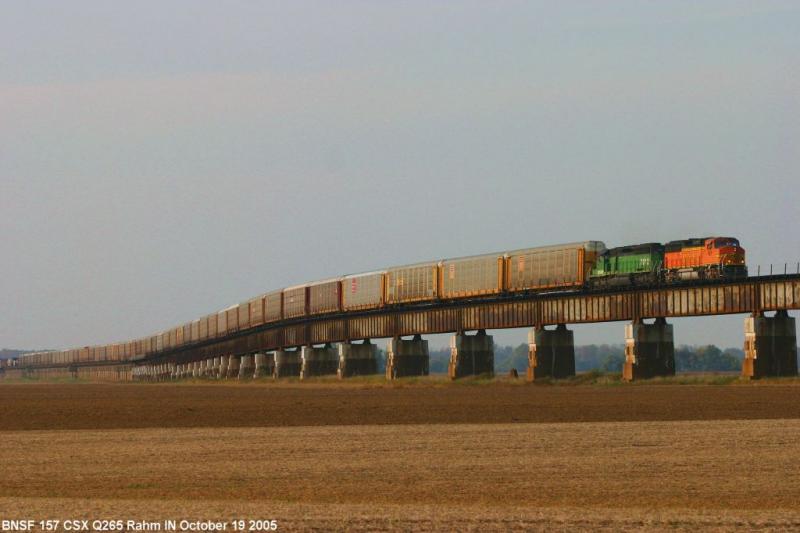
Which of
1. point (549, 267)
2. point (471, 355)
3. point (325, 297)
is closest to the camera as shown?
point (549, 267)

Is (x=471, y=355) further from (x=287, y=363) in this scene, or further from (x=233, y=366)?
(x=233, y=366)

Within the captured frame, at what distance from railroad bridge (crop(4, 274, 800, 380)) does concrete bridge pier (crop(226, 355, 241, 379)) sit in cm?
2142

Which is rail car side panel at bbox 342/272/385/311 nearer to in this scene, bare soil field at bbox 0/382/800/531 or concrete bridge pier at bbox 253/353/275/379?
concrete bridge pier at bbox 253/353/275/379

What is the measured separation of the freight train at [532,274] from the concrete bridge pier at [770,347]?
3199 millimetres

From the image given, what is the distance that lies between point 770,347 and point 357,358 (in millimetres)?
49147

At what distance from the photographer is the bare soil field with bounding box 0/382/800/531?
18016mm

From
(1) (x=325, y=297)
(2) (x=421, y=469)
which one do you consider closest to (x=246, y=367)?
(1) (x=325, y=297)

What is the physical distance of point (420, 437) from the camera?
31375 millimetres

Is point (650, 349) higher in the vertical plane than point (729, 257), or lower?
lower

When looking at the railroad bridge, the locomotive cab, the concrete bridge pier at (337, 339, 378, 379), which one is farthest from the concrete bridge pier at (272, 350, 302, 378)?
the locomotive cab

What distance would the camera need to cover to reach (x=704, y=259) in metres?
73.7

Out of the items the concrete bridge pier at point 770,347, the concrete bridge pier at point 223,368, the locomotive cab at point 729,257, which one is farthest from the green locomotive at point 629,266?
the concrete bridge pier at point 223,368

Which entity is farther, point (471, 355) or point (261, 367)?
point (261, 367)

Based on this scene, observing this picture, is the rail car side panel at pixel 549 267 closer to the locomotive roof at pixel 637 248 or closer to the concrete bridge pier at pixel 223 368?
the locomotive roof at pixel 637 248
